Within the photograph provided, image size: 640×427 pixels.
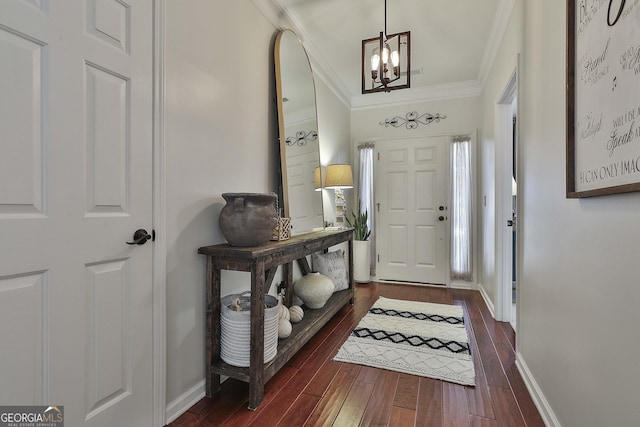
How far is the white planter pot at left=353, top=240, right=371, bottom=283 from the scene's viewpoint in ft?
14.1

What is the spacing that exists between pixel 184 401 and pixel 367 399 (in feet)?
3.27

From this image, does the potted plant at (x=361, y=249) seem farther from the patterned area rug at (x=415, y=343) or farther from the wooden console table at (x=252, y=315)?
the wooden console table at (x=252, y=315)

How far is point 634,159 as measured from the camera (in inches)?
36.4

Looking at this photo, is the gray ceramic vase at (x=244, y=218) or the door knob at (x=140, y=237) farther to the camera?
the gray ceramic vase at (x=244, y=218)

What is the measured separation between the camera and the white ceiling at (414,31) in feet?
8.43

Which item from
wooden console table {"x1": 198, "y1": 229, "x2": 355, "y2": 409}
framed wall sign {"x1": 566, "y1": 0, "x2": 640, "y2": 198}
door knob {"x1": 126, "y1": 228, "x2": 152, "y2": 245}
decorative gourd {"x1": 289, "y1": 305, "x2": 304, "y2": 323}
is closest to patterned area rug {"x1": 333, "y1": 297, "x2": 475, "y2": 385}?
decorative gourd {"x1": 289, "y1": 305, "x2": 304, "y2": 323}

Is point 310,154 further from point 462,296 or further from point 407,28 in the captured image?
point 462,296

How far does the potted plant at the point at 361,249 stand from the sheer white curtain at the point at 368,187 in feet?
0.45

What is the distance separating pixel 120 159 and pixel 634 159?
73.4 inches

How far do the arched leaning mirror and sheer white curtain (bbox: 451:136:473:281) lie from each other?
2043 millimetres

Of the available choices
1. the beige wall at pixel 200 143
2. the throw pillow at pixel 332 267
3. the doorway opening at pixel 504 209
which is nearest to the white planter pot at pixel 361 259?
the throw pillow at pixel 332 267

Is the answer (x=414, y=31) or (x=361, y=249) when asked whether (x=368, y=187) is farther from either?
(x=414, y=31)

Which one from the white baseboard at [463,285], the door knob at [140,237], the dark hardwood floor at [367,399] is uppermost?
the door knob at [140,237]

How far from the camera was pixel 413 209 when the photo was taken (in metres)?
4.42
